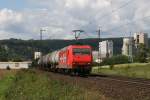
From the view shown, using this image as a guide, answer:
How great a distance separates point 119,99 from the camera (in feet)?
60.4

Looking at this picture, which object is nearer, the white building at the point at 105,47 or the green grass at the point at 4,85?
the green grass at the point at 4,85

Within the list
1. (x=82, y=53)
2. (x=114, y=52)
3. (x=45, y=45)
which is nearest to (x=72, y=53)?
(x=82, y=53)

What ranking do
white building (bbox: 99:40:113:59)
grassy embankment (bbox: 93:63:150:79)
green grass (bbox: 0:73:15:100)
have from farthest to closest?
white building (bbox: 99:40:113:59) → grassy embankment (bbox: 93:63:150:79) → green grass (bbox: 0:73:15:100)

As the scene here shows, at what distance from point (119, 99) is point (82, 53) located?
34.1 meters

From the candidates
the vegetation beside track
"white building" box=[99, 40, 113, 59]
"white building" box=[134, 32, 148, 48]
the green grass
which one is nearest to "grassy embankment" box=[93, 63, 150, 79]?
"white building" box=[134, 32, 148, 48]

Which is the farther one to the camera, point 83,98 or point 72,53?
point 72,53

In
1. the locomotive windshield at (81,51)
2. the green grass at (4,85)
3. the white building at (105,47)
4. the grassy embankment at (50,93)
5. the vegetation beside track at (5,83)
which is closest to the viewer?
the grassy embankment at (50,93)

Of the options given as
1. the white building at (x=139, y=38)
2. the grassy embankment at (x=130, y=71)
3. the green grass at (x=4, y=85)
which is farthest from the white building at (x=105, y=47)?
the green grass at (x=4, y=85)

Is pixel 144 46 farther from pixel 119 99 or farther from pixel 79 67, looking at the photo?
pixel 119 99

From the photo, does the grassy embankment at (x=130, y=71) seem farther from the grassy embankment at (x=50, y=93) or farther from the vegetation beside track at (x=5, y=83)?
the grassy embankment at (x=50, y=93)

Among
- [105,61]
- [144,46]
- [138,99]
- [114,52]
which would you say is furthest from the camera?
[114,52]

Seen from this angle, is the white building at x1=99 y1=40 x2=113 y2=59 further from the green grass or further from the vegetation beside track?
the green grass

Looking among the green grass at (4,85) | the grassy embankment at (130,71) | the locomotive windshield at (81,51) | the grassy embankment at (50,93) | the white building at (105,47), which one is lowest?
the green grass at (4,85)

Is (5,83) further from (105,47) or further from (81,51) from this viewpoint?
(105,47)
